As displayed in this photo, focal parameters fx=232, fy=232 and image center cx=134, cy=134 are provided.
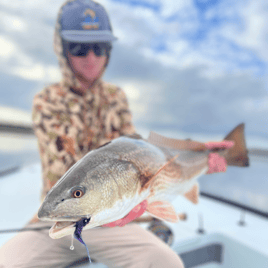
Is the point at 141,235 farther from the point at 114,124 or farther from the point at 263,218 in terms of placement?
the point at 263,218

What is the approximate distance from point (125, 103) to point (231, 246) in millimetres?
1432

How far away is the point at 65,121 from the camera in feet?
4.05

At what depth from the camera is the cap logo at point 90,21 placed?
3.13 feet

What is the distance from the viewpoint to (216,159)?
1136 mm

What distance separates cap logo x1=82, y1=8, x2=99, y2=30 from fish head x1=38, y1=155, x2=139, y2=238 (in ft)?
2.10

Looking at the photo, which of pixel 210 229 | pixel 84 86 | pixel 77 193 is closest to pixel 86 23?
pixel 84 86

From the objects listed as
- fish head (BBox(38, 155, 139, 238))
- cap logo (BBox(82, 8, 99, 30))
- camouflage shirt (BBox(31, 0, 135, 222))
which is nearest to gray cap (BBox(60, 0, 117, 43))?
cap logo (BBox(82, 8, 99, 30))

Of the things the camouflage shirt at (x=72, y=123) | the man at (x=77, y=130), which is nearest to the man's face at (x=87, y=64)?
the man at (x=77, y=130)

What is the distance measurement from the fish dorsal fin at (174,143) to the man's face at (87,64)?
1.66 feet

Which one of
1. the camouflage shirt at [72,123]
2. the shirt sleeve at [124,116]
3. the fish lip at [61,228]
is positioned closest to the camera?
the fish lip at [61,228]

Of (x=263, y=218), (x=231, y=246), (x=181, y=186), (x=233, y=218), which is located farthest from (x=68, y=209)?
(x=263, y=218)

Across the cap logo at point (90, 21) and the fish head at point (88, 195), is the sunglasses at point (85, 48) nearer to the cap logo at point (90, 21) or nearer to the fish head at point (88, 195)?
the cap logo at point (90, 21)

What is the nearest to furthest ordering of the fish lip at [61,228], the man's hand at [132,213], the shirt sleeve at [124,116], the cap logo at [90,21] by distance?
the fish lip at [61,228] < the man's hand at [132,213] < the cap logo at [90,21] < the shirt sleeve at [124,116]

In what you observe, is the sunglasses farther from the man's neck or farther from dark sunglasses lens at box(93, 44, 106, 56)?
the man's neck
